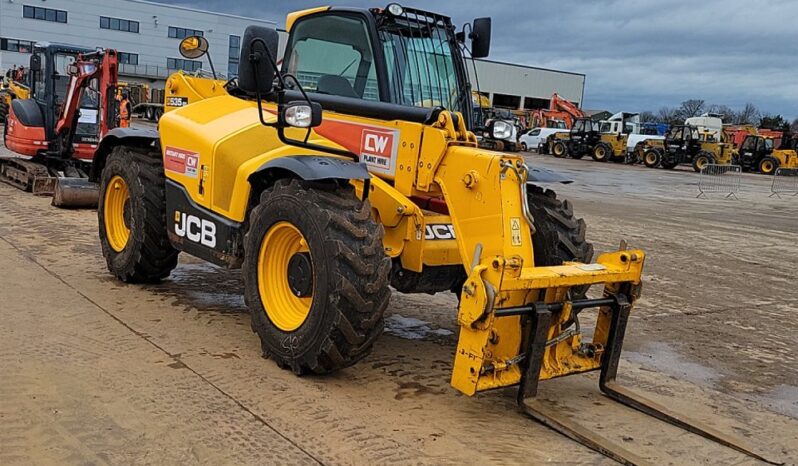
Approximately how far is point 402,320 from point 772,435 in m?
2.85

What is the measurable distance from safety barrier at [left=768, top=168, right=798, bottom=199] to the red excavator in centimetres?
1971

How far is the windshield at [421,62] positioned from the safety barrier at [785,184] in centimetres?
2093

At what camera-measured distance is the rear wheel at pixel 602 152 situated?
125 ft

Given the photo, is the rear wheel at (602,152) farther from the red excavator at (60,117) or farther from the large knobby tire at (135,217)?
the large knobby tire at (135,217)

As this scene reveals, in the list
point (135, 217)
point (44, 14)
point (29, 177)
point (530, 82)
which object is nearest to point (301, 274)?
point (135, 217)

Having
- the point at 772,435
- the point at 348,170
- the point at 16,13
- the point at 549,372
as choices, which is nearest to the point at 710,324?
the point at 772,435

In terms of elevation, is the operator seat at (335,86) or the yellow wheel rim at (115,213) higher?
the operator seat at (335,86)

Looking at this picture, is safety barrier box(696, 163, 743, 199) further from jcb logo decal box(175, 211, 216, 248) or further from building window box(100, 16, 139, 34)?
building window box(100, 16, 139, 34)

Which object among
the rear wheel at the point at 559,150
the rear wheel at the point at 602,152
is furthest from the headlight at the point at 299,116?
the rear wheel at the point at 559,150

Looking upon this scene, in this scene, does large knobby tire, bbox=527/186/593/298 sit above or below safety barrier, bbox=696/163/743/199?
above

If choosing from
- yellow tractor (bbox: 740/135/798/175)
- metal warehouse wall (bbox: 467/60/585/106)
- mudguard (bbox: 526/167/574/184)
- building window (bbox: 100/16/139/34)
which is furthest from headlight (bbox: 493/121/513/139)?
metal warehouse wall (bbox: 467/60/585/106)

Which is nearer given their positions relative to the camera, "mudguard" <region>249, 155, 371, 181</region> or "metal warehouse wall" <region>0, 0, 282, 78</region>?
"mudguard" <region>249, 155, 371, 181</region>

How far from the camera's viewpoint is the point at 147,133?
6.80 meters

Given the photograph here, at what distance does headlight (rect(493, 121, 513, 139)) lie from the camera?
5.28m
